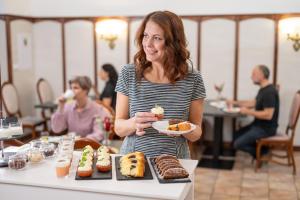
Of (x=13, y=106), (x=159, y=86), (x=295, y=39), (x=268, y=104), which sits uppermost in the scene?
(x=295, y=39)

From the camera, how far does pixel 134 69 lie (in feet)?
6.63

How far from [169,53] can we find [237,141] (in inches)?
120

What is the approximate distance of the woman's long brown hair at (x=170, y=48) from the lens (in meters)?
1.90

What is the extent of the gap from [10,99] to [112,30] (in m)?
1.81

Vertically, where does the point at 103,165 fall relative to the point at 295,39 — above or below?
below

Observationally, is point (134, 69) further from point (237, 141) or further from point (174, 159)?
point (237, 141)

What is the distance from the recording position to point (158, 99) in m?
1.98

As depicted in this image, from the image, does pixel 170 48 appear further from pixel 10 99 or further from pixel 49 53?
pixel 49 53

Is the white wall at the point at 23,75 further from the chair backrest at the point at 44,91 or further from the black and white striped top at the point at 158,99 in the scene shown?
the black and white striped top at the point at 158,99

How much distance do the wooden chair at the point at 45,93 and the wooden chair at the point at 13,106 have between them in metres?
0.36

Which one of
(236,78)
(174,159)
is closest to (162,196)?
(174,159)

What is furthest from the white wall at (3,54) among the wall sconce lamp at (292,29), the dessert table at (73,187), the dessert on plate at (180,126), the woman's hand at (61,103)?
the dessert on plate at (180,126)

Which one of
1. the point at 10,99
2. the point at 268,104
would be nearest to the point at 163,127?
the point at 268,104

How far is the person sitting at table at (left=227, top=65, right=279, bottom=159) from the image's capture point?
4.47 metres
